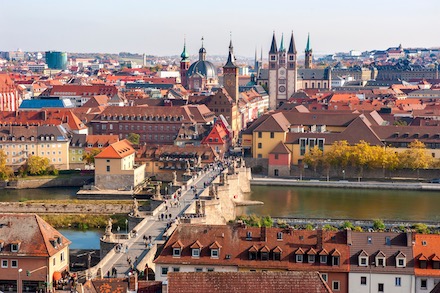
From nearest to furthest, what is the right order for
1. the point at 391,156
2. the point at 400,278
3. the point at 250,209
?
the point at 400,278
the point at 250,209
the point at 391,156

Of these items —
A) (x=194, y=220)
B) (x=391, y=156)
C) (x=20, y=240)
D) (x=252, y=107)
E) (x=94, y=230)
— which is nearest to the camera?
(x=20, y=240)

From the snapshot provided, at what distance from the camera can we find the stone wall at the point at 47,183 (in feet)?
202

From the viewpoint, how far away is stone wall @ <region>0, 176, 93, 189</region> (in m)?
61.5

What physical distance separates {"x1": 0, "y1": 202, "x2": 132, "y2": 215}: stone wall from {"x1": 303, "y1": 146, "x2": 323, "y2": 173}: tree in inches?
693

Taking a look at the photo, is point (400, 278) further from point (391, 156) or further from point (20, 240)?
point (391, 156)

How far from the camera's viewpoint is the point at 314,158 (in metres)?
63.8

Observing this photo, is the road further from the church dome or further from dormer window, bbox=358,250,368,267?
the church dome

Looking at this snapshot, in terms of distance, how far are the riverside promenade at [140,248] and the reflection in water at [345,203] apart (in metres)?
7.99

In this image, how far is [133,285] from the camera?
21.9 metres

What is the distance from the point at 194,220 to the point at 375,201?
776 inches

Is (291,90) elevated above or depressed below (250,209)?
above

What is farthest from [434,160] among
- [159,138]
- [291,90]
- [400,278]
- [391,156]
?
[291,90]

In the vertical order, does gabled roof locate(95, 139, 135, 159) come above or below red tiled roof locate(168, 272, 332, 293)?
above

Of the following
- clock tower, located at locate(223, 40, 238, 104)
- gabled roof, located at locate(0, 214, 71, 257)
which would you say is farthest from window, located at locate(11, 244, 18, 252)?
clock tower, located at locate(223, 40, 238, 104)
